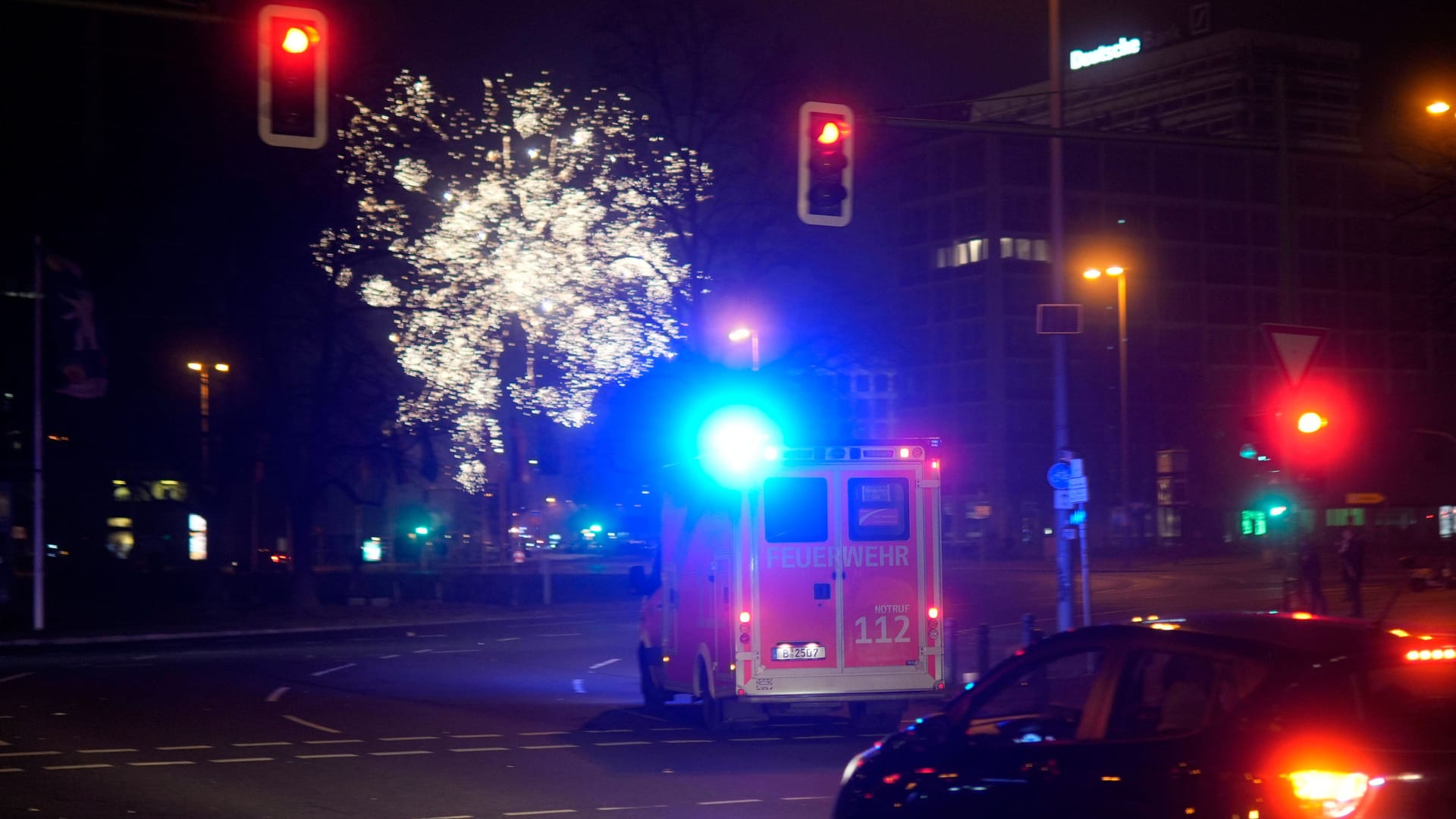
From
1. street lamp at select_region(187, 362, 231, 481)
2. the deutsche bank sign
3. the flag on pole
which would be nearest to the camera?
the flag on pole

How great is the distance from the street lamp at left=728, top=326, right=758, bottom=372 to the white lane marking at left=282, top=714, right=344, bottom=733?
61.4ft

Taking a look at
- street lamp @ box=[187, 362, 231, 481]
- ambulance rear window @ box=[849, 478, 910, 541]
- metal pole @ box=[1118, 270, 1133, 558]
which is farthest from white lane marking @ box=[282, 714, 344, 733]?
metal pole @ box=[1118, 270, 1133, 558]

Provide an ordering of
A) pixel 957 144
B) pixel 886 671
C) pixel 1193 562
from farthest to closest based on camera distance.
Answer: pixel 957 144 < pixel 1193 562 < pixel 886 671

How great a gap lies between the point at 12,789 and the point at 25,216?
1063 inches

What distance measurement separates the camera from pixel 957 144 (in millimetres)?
89062

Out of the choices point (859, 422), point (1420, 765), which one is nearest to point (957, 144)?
point (859, 422)

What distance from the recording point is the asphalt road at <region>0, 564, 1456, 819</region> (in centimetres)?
1143

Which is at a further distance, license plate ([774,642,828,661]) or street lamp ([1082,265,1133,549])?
street lamp ([1082,265,1133,549])

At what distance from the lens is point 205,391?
4525 centimetres

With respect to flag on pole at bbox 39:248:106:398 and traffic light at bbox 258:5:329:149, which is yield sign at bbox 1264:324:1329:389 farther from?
flag on pole at bbox 39:248:106:398

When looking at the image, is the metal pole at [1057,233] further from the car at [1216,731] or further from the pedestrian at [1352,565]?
the car at [1216,731]

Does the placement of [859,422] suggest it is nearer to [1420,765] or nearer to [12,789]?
[12,789]

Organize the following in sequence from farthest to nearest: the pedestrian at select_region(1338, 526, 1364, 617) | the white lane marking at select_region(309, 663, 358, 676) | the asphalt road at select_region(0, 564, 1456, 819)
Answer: the pedestrian at select_region(1338, 526, 1364, 617), the white lane marking at select_region(309, 663, 358, 676), the asphalt road at select_region(0, 564, 1456, 819)

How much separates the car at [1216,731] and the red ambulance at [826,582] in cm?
784
